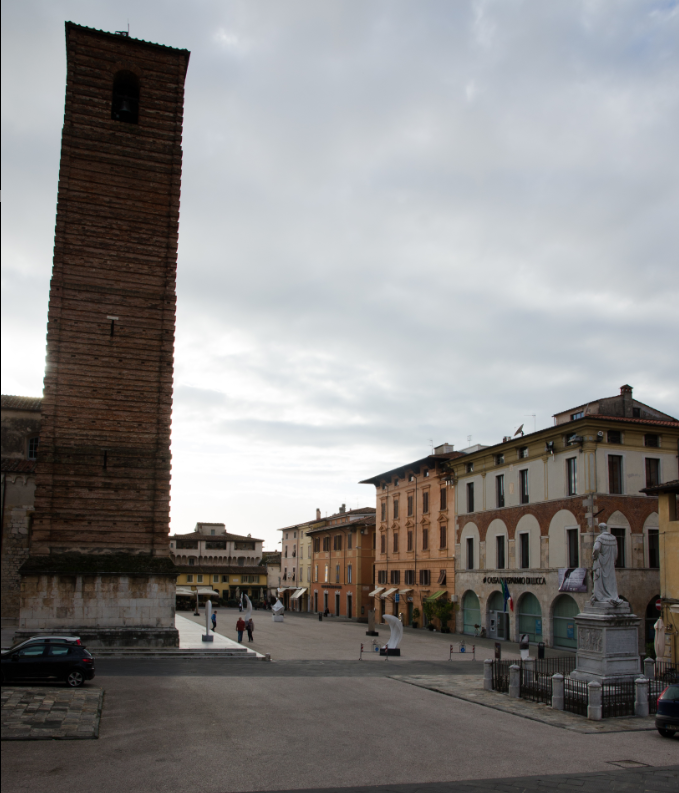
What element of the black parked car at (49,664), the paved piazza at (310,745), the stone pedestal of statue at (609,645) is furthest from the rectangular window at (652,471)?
the black parked car at (49,664)

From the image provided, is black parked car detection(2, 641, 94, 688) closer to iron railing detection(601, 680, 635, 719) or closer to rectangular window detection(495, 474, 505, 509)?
iron railing detection(601, 680, 635, 719)

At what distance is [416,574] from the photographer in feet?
183

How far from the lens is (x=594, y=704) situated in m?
17.6

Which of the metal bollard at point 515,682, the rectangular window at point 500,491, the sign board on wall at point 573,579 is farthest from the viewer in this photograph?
the rectangular window at point 500,491

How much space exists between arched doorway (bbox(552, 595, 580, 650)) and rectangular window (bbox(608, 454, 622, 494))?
6194 millimetres

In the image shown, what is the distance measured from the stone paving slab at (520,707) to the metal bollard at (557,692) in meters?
0.19

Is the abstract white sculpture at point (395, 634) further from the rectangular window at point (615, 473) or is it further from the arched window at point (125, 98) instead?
the arched window at point (125, 98)

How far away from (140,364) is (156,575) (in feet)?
30.5

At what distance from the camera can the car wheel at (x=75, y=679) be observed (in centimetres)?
2028

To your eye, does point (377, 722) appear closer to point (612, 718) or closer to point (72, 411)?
point (612, 718)

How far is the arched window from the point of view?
113ft

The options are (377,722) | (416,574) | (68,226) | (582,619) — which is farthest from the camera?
(416,574)

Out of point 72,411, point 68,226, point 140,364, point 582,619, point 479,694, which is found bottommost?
point 479,694

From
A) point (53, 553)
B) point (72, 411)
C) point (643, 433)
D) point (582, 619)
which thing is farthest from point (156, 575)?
point (643, 433)
